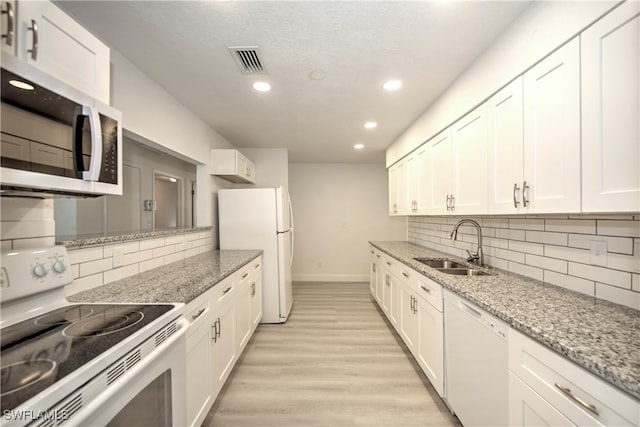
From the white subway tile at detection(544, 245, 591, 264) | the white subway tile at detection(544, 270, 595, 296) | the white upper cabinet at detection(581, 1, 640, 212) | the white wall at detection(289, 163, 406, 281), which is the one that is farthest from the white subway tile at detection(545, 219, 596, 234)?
the white wall at detection(289, 163, 406, 281)

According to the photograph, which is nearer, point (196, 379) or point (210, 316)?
point (196, 379)

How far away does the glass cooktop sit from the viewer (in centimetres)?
64

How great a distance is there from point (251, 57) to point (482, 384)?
7.79 ft

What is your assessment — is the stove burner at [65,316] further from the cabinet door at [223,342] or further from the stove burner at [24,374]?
the cabinet door at [223,342]

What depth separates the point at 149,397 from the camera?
968mm

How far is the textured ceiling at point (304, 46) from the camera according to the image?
137cm

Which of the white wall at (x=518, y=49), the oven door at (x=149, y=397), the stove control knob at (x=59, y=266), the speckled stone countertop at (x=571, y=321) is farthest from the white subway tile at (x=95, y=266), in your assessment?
the white wall at (x=518, y=49)

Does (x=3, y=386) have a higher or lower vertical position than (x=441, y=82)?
lower

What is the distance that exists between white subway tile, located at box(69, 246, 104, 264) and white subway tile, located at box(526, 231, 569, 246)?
274 centimetres

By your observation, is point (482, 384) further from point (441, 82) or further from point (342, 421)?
point (441, 82)

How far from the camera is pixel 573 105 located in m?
1.10

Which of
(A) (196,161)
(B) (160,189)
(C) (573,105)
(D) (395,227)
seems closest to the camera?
(C) (573,105)

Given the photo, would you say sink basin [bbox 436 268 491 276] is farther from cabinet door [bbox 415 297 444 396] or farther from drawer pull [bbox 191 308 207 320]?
drawer pull [bbox 191 308 207 320]

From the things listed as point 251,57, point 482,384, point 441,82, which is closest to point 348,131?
point 441,82
